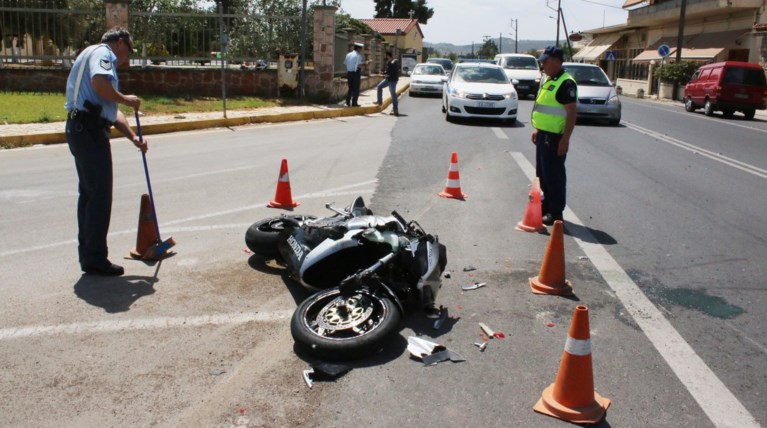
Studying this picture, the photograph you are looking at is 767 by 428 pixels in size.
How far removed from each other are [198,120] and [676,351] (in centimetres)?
1294

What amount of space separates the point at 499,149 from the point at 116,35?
873 centimetres

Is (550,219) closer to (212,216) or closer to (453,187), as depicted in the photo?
(453,187)

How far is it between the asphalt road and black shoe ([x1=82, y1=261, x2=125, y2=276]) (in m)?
0.08

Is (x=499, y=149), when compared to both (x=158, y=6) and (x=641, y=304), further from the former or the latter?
(x=158, y=6)

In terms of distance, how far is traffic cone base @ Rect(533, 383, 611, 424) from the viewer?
3410 mm

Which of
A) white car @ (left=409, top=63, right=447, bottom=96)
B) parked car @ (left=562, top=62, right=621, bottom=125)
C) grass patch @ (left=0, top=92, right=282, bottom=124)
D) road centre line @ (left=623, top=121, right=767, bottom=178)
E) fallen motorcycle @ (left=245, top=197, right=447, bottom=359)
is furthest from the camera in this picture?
white car @ (left=409, top=63, right=447, bottom=96)

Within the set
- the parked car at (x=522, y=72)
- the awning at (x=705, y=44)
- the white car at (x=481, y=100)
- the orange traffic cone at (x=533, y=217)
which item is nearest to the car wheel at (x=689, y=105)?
the parked car at (x=522, y=72)

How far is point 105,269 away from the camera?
17.3 ft

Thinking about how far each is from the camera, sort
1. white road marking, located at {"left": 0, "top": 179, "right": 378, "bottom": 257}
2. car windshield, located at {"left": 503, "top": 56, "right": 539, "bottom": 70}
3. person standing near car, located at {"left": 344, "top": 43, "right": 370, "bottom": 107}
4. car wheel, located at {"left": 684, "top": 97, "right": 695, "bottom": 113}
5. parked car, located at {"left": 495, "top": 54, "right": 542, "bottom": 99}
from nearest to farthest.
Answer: white road marking, located at {"left": 0, "top": 179, "right": 378, "bottom": 257} → person standing near car, located at {"left": 344, "top": 43, "right": 370, "bottom": 107} → parked car, located at {"left": 495, "top": 54, "right": 542, "bottom": 99} → car wheel, located at {"left": 684, "top": 97, "right": 695, "bottom": 113} → car windshield, located at {"left": 503, "top": 56, "right": 539, "bottom": 70}

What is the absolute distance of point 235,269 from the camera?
5559 mm

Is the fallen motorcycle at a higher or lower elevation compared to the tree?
lower

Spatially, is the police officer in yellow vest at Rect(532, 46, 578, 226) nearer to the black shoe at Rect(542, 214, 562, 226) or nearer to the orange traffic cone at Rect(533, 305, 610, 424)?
the black shoe at Rect(542, 214, 562, 226)

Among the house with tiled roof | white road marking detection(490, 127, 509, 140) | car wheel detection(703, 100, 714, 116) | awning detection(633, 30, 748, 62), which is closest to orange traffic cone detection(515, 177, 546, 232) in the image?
white road marking detection(490, 127, 509, 140)

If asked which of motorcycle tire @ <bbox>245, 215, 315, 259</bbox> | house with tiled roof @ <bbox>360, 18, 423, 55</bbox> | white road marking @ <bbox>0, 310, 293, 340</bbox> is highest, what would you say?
house with tiled roof @ <bbox>360, 18, 423, 55</bbox>
